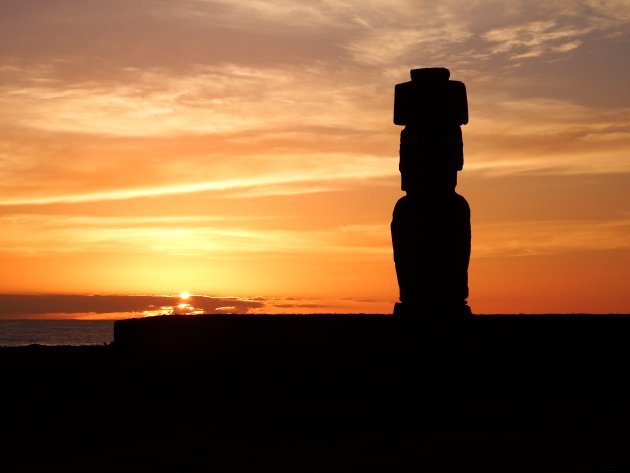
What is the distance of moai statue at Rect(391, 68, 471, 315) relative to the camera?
1366 cm

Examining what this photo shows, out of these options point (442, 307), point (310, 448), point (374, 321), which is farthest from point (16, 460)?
point (442, 307)

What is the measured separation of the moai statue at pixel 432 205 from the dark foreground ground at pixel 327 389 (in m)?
0.51

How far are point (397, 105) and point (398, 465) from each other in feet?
23.1

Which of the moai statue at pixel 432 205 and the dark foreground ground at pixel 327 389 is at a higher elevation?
the moai statue at pixel 432 205

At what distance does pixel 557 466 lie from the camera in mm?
7965

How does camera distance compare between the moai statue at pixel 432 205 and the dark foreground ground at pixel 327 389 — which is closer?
the dark foreground ground at pixel 327 389

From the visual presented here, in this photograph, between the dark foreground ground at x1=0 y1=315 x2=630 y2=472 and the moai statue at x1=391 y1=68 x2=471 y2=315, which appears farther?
the moai statue at x1=391 y1=68 x2=471 y2=315

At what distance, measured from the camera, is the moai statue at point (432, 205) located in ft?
44.8

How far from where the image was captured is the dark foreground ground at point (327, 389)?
917 centimetres

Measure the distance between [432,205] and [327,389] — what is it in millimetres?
2983

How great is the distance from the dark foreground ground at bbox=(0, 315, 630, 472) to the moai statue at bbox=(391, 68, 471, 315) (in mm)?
510

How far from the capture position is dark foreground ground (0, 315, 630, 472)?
30.1 ft

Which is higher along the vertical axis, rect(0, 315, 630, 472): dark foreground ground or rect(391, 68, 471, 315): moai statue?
rect(391, 68, 471, 315): moai statue

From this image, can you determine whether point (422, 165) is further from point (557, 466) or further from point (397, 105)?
point (557, 466)
